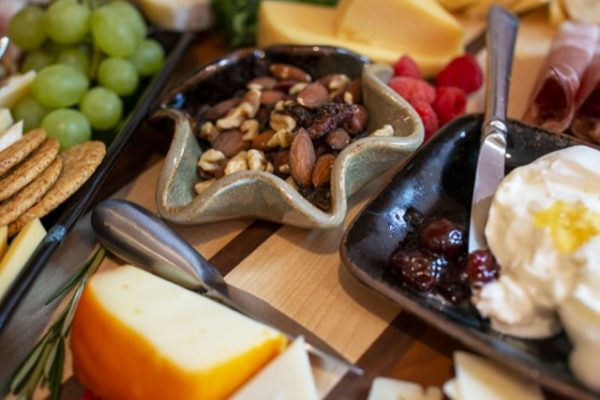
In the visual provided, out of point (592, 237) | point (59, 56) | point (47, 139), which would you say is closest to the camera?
point (592, 237)

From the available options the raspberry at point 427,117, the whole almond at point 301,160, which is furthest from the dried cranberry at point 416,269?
the raspberry at point 427,117

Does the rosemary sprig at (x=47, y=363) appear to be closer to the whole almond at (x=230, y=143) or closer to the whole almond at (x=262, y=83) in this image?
the whole almond at (x=230, y=143)

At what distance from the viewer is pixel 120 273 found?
35.1 inches

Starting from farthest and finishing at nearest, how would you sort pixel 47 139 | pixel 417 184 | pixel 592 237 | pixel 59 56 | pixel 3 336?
pixel 59 56
pixel 47 139
pixel 417 184
pixel 3 336
pixel 592 237

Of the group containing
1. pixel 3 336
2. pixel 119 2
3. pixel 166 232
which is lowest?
pixel 3 336

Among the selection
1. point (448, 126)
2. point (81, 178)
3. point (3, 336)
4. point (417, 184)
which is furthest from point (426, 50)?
point (3, 336)

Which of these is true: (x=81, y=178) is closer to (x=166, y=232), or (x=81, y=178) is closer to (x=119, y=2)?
(x=166, y=232)

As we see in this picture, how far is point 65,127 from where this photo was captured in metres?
1.21

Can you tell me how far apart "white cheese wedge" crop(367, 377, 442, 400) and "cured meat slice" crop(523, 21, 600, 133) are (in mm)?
633

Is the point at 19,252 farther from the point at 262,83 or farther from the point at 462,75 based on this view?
the point at 462,75

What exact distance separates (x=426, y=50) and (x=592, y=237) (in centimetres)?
76

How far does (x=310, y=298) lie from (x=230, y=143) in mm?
372

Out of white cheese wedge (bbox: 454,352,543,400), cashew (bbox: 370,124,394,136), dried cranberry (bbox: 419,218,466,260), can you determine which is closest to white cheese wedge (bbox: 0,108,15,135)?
cashew (bbox: 370,124,394,136)

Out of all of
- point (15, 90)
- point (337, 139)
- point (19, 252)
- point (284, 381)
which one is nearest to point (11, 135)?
point (15, 90)
